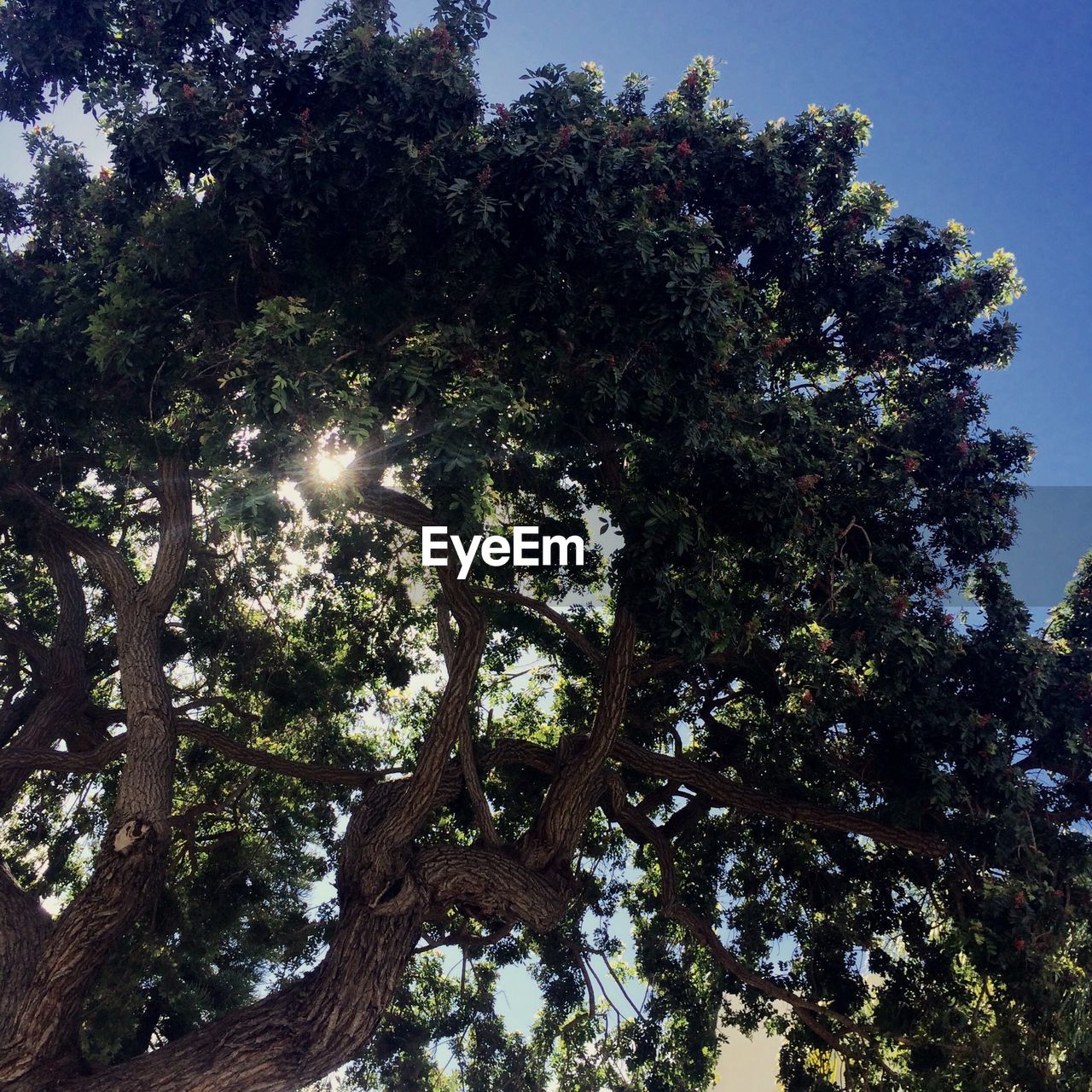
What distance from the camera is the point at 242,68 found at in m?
5.96

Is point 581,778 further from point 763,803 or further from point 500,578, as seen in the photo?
point 500,578

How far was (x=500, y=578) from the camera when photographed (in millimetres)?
8586

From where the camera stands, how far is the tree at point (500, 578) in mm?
5625

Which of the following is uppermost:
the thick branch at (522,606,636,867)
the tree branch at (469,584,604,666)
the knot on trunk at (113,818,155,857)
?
the tree branch at (469,584,604,666)

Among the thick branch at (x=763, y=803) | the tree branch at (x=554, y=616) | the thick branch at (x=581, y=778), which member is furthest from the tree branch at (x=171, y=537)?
the thick branch at (x=763, y=803)

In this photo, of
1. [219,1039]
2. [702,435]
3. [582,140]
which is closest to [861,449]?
[702,435]

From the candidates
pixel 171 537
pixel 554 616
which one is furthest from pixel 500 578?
pixel 171 537

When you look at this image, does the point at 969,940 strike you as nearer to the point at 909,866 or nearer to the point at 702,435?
the point at 909,866

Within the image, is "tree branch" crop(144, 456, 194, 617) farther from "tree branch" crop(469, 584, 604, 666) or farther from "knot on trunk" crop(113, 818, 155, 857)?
"tree branch" crop(469, 584, 604, 666)

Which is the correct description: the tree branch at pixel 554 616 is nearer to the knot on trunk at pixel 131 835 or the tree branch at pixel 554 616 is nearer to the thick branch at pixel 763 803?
the thick branch at pixel 763 803

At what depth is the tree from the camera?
18.5 ft

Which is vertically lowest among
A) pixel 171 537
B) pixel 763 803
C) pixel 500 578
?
pixel 763 803

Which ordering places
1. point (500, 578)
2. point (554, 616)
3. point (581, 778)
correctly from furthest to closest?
point (500, 578) < point (554, 616) < point (581, 778)

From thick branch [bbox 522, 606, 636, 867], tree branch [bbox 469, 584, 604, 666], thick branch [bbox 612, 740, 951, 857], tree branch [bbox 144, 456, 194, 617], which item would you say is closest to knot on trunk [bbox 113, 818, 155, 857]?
tree branch [bbox 144, 456, 194, 617]
